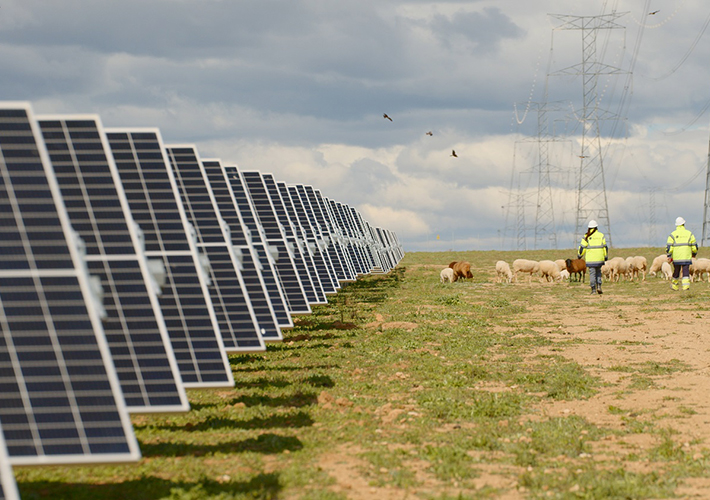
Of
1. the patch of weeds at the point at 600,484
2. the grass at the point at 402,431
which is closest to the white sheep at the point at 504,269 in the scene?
the grass at the point at 402,431

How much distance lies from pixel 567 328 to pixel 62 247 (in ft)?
54.1

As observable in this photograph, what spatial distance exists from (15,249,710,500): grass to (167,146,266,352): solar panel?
3.14 feet

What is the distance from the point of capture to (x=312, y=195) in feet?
108

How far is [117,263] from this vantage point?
28.5 feet

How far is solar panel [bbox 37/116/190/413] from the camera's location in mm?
8500

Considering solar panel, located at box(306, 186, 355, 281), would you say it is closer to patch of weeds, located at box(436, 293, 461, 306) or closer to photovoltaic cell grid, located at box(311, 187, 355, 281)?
photovoltaic cell grid, located at box(311, 187, 355, 281)

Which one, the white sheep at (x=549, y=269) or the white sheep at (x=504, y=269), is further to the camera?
the white sheep at (x=504, y=269)

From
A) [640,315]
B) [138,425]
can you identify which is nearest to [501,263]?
[640,315]

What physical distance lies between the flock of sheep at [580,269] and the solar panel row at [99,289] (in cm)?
3062

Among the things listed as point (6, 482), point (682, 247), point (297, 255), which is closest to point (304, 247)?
point (297, 255)

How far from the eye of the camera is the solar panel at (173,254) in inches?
405

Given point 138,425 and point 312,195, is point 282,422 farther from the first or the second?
point 312,195

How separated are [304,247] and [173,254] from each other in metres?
13.7

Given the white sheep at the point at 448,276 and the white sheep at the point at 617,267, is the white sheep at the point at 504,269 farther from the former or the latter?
the white sheep at the point at 617,267
